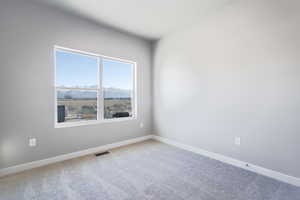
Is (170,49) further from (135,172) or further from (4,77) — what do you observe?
(4,77)

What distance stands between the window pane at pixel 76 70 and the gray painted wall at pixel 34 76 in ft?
0.63

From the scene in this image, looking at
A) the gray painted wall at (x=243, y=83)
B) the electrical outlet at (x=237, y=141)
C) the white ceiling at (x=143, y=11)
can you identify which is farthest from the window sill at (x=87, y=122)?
the electrical outlet at (x=237, y=141)

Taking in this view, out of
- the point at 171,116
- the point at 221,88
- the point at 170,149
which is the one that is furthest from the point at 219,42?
the point at 170,149

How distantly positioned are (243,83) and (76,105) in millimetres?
3082

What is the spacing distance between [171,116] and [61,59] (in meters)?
2.61

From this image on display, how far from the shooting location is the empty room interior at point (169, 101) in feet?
6.39

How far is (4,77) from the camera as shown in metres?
2.17

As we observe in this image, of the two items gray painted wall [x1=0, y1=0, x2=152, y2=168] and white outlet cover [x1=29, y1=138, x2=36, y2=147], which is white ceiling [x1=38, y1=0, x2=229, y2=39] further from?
white outlet cover [x1=29, y1=138, x2=36, y2=147]

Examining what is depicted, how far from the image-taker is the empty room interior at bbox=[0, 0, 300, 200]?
195 centimetres

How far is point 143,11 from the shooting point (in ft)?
8.74

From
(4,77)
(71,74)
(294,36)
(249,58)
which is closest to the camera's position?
(294,36)

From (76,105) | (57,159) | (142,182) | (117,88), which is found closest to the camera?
(142,182)

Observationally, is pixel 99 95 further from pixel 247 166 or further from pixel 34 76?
pixel 247 166

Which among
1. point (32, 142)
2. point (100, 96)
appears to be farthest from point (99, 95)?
point (32, 142)
